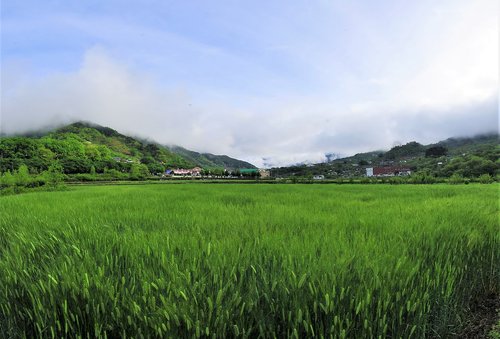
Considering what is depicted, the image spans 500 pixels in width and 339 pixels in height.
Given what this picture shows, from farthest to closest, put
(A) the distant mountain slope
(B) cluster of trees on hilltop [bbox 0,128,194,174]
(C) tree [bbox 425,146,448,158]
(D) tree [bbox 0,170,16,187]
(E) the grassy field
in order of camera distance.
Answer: (C) tree [bbox 425,146,448,158]
(A) the distant mountain slope
(B) cluster of trees on hilltop [bbox 0,128,194,174]
(D) tree [bbox 0,170,16,187]
(E) the grassy field

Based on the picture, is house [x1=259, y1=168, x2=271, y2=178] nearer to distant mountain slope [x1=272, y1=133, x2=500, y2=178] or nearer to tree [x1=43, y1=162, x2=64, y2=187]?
distant mountain slope [x1=272, y1=133, x2=500, y2=178]

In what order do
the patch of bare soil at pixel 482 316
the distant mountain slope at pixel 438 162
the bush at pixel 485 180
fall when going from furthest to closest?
the distant mountain slope at pixel 438 162, the bush at pixel 485 180, the patch of bare soil at pixel 482 316

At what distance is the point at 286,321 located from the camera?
1518 millimetres

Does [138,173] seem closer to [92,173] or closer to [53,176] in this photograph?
[92,173]

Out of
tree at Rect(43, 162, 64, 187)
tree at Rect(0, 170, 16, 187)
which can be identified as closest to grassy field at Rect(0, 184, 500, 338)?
tree at Rect(43, 162, 64, 187)

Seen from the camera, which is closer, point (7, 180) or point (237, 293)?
point (237, 293)

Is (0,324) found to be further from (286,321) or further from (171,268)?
(286,321)

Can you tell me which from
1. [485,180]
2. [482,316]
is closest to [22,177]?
[482,316]

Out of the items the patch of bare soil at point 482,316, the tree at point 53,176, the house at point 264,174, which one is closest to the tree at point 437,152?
the house at point 264,174

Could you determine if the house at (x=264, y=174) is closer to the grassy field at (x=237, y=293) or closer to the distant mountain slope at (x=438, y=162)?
the distant mountain slope at (x=438, y=162)

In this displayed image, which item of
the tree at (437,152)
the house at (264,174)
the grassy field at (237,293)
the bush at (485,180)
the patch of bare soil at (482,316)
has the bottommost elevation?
the bush at (485,180)

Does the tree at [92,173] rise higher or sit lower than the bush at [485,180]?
higher

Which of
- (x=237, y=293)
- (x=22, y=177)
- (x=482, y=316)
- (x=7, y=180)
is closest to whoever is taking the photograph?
(x=237, y=293)

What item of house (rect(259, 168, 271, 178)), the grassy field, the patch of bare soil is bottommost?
the patch of bare soil
